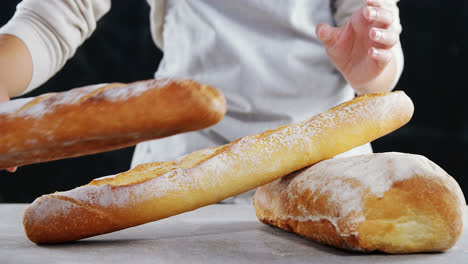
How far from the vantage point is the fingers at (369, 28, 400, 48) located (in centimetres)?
107

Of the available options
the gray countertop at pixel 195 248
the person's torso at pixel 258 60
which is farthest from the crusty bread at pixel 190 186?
the person's torso at pixel 258 60

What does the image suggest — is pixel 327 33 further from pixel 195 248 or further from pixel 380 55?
pixel 195 248

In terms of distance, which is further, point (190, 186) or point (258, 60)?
point (258, 60)

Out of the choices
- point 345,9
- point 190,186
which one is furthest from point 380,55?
point 190,186

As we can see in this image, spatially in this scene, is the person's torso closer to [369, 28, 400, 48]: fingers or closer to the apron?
the apron

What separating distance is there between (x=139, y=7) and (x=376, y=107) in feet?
7.44

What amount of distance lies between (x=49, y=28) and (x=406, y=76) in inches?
90.5

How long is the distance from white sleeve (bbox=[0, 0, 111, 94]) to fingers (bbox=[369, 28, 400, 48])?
0.90m

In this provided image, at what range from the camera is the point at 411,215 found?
719mm

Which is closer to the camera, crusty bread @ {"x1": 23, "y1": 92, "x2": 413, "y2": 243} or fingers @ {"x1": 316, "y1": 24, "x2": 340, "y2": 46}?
crusty bread @ {"x1": 23, "y1": 92, "x2": 413, "y2": 243}

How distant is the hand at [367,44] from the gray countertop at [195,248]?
19.2 inches

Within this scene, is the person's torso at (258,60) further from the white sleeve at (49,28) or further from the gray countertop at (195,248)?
the gray countertop at (195,248)

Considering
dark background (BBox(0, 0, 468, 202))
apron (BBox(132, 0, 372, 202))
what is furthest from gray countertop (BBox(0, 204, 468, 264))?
dark background (BBox(0, 0, 468, 202))

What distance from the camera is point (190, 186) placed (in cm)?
81
